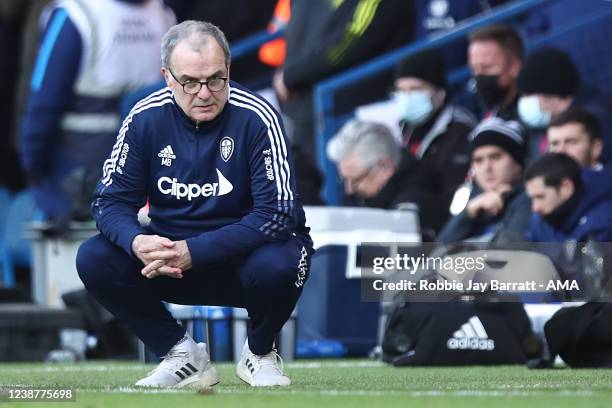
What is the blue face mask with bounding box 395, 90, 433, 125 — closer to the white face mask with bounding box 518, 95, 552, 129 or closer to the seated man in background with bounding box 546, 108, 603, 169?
the white face mask with bounding box 518, 95, 552, 129

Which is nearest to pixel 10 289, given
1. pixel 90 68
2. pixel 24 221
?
pixel 90 68

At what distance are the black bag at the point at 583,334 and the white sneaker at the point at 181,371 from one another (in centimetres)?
199

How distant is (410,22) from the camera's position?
12.3 meters

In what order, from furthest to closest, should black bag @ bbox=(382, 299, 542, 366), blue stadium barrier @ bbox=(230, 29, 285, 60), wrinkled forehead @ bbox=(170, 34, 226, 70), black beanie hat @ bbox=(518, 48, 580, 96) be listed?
blue stadium barrier @ bbox=(230, 29, 285, 60)
black beanie hat @ bbox=(518, 48, 580, 96)
black bag @ bbox=(382, 299, 542, 366)
wrinkled forehead @ bbox=(170, 34, 226, 70)

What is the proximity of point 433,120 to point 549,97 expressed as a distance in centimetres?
103

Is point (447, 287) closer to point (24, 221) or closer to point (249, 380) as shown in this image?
point (249, 380)

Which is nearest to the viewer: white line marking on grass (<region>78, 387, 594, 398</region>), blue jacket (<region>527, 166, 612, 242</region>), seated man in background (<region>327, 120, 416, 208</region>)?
white line marking on grass (<region>78, 387, 594, 398</region>)

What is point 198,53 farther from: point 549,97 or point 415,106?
point 415,106

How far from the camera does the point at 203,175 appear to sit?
22.2 feet

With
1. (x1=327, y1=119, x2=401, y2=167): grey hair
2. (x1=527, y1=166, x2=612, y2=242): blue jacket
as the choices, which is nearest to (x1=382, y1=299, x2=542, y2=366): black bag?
(x1=527, y1=166, x2=612, y2=242): blue jacket

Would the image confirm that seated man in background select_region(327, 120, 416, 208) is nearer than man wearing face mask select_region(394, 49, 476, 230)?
Yes

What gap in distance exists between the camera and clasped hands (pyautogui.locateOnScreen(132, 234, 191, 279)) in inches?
259

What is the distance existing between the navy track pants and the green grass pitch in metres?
0.26

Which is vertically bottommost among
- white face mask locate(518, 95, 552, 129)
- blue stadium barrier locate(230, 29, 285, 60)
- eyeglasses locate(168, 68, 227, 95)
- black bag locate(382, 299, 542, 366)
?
black bag locate(382, 299, 542, 366)
